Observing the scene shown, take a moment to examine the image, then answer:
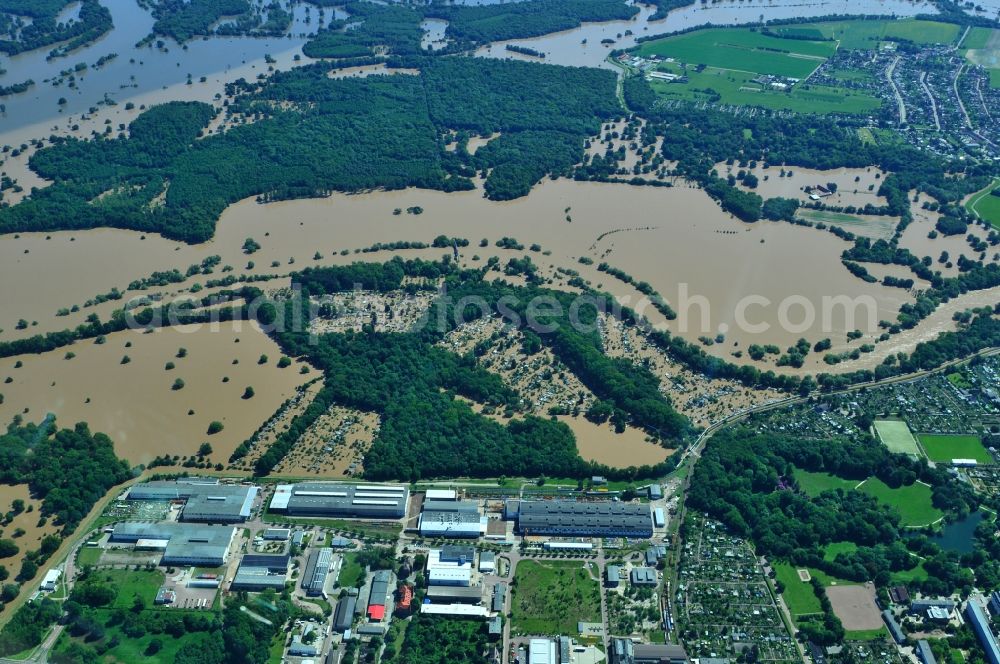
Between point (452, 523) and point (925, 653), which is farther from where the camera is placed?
point (452, 523)

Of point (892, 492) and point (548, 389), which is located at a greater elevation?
point (548, 389)

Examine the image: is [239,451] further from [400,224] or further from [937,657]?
[937,657]

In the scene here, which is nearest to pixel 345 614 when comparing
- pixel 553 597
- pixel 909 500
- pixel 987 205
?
pixel 553 597

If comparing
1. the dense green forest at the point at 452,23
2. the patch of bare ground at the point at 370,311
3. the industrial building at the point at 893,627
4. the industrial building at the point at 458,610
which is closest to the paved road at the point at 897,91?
the dense green forest at the point at 452,23

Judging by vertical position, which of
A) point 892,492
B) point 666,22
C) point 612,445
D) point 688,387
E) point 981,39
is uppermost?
point 981,39

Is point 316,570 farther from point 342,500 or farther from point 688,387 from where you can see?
point 688,387

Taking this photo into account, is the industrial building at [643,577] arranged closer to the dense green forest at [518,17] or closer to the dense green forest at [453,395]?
the dense green forest at [453,395]

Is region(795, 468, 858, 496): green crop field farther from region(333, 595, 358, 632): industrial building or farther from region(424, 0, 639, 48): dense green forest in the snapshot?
region(424, 0, 639, 48): dense green forest

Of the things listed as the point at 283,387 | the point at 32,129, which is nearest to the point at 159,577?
the point at 283,387

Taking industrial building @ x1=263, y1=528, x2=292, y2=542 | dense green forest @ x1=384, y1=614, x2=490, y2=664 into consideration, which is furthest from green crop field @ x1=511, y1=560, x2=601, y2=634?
industrial building @ x1=263, y1=528, x2=292, y2=542
